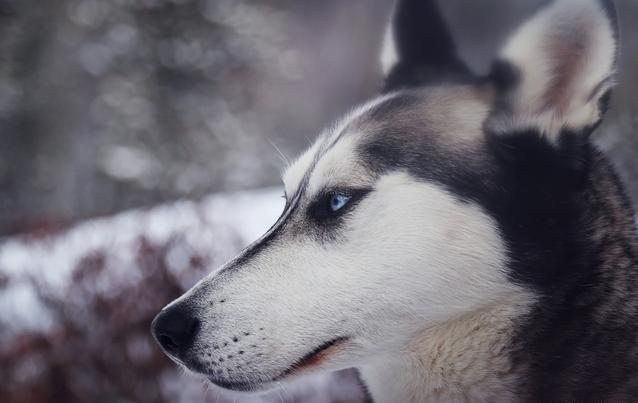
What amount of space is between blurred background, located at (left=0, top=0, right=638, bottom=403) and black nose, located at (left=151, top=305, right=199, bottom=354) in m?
1.14

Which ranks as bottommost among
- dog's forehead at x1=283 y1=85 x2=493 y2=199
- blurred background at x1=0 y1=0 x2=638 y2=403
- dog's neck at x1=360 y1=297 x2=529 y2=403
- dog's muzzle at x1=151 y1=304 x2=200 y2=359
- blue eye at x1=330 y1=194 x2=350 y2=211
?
blurred background at x1=0 y1=0 x2=638 y2=403

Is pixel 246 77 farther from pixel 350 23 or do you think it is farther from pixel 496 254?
pixel 496 254

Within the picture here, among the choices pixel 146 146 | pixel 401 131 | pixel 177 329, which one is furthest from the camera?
pixel 146 146

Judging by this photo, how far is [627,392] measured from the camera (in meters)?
1.11

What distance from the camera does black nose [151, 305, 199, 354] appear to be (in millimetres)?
1078

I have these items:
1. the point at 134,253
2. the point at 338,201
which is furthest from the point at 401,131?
the point at 134,253

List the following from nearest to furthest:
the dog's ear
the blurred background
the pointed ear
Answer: the pointed ear → the dog's ear → the blurred background

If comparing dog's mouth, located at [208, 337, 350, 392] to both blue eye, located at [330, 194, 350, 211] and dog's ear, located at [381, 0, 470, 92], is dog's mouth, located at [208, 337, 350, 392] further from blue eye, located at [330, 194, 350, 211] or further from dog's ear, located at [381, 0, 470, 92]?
dog's ear, located at [381, 0, 470, 92]

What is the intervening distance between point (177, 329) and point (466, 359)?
20.9 inches

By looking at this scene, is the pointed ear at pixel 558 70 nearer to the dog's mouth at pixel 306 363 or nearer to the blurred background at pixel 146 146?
the dog's mouth at pixel 306 363

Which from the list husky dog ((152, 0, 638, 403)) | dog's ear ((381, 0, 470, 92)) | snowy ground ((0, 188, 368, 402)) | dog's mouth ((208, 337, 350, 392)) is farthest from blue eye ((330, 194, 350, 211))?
snowy ground ((0, 188, 368, 402))

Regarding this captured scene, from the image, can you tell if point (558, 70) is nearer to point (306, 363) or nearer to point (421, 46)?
point (421, 46)

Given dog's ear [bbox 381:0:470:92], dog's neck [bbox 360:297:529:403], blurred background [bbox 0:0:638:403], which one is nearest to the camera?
dog's neck [bbox 360:297:529:403]

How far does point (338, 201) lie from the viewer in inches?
46.3
